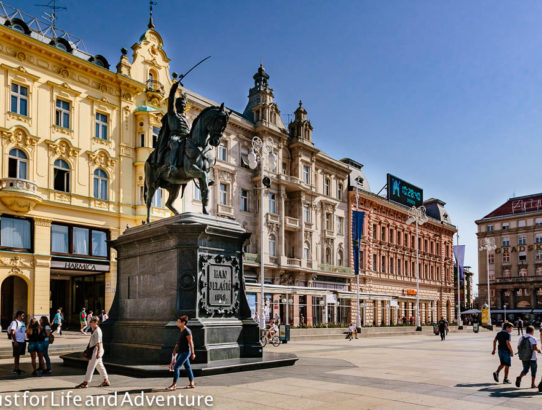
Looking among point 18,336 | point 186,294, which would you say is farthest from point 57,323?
point 186,294

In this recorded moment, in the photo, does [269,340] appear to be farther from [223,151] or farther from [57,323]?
[223,151]

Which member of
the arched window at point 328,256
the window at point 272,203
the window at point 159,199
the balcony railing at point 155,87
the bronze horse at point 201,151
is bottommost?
the arched window at point 328,256

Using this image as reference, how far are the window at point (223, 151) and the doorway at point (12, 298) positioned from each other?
731 inches

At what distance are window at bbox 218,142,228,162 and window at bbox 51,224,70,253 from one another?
1527cm

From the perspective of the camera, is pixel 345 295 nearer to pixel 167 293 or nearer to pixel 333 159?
pixel 333 159

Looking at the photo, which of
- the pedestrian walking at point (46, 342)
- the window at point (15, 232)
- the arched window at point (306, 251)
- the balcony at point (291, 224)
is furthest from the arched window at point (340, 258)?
the pedestrian walking at point (46, 342)

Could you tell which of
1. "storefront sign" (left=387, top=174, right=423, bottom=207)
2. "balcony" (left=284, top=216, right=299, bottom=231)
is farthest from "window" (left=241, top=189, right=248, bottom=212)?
"storefront sign" (left=387, top=174, right=423, bottom=207)

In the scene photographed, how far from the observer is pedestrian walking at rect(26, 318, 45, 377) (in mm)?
13609

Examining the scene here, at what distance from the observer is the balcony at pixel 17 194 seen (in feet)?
100

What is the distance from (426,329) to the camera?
2035 inches

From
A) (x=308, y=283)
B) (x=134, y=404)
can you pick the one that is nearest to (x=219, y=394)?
(x=134, y=404)

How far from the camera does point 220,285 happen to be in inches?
556

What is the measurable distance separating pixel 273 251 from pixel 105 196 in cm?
1786

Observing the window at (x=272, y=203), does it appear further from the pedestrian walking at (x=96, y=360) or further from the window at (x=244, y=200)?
the pedestrian walking at (x=96, y=360)
